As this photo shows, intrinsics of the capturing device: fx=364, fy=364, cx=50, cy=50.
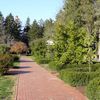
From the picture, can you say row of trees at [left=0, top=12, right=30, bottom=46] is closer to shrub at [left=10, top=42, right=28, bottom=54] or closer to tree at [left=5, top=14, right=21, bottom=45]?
tree at [left=5, top=14, right=21, bottom=45]

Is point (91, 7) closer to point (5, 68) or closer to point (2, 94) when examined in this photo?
point (5, 68)

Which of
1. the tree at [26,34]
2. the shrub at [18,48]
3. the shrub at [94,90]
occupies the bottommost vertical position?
the shrub at [94,90]

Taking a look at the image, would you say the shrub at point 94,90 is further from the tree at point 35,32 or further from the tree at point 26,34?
the tree at point 26,34

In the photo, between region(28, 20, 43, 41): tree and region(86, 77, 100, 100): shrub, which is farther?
region(28, 20, 43, 41): tree

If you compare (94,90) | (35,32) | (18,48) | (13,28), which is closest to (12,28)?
(13,28)

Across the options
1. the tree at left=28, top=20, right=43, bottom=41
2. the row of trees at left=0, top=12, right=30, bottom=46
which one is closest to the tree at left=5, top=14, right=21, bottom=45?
the row of trees at left=0, top=12, right=30, bottom=46

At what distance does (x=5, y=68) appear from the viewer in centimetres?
2875

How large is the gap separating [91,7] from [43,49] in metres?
13.5

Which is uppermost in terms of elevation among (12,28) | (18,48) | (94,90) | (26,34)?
(12,28)

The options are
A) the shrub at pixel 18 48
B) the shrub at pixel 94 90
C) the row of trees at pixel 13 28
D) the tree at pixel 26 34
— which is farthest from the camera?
the tree at pixel 26 34

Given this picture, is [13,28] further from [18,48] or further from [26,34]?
[18,48]

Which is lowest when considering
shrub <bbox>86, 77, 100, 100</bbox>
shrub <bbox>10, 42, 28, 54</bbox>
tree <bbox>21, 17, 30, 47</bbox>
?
shrub <bbox>86, 77, 100, 100</bbox>

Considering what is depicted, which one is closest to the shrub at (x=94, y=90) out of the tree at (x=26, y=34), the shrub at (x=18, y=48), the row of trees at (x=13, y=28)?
the shrub at (x=18, y=48)

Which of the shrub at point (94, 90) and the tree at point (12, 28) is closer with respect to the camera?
the shrub at point (94, 90)
